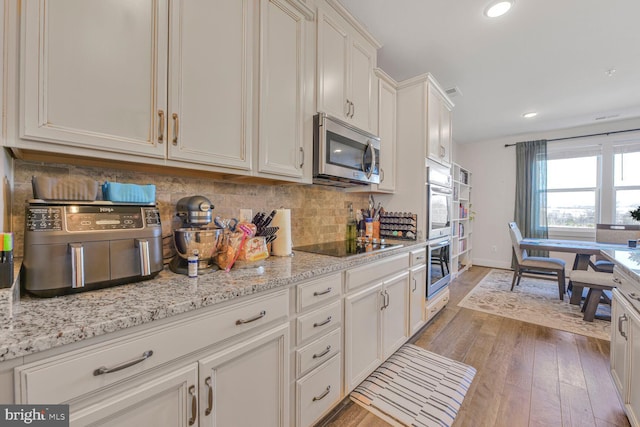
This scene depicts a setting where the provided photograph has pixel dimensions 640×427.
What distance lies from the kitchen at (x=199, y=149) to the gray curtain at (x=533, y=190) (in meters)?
4.33

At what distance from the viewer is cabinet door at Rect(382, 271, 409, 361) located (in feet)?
6.03

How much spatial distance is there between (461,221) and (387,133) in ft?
11.3

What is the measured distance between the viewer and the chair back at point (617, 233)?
3415 mm

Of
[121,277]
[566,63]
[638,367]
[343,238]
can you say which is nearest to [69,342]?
[121,277]

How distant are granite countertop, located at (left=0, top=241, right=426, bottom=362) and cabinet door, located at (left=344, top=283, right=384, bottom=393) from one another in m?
0.47

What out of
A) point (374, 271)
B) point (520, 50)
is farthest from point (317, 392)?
point (520, 50)

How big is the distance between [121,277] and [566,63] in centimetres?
392

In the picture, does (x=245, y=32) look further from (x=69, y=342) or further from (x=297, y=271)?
(x=69, y=342)

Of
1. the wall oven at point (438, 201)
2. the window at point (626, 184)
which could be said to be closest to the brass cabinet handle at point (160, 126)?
the wall oven at point (438, 201)

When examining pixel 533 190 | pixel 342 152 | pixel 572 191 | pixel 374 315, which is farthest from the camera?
pixel 533 190

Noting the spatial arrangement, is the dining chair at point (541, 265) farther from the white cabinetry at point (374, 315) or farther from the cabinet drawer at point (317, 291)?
the cabinet drawer at point (317, 291)

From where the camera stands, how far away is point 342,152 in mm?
1824

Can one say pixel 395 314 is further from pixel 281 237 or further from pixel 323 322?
pixel 281 237

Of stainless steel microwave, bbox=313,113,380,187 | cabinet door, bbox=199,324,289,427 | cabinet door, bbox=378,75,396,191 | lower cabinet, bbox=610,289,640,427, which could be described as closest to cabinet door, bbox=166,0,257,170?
stainless steel microwave, bbox=313,113,380,187
